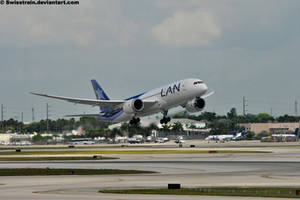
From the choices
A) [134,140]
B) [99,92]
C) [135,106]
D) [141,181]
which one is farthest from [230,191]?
[134,140]

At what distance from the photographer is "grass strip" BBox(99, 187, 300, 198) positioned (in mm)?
30125

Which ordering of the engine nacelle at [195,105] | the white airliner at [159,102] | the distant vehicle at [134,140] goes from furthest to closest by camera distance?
the distant vehicle at [134,140], the engine nacelle at [195,105], the white airliner at [159,102]

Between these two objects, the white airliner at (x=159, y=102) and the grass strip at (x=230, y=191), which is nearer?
the grass strip at (x=230, y=191)

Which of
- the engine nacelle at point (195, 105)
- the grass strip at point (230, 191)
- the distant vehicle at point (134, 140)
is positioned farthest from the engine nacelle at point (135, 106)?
the distant vehicle at point (134, 140)

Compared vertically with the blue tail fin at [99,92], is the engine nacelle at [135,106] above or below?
below

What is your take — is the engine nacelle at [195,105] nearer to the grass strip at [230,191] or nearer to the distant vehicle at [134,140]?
the grass strip at [230,191]

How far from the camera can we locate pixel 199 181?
38.0m

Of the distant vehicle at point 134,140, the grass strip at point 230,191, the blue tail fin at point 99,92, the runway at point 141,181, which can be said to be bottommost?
the grass strip at point 230,191

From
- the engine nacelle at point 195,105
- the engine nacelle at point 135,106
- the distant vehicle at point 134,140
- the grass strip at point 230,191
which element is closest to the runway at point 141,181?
the grass strip at point 230,191

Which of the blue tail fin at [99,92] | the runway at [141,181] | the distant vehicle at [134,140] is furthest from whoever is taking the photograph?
the distant vehicle at [134,140]

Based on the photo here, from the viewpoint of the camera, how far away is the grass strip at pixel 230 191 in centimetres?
3012

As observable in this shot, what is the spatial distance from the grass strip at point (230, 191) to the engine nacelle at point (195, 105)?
5581 cm

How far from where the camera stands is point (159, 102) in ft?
296

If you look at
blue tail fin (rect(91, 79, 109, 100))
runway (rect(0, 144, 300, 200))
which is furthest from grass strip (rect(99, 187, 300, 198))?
blue tail fin (rect(91, 79, 109, 100))
